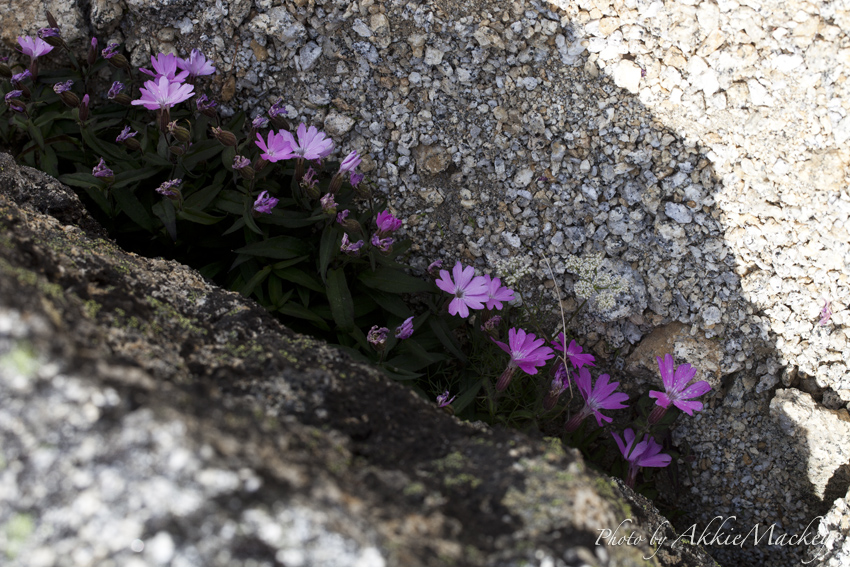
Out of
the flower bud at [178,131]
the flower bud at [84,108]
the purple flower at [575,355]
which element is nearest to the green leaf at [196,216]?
the flower bud at [178,131]

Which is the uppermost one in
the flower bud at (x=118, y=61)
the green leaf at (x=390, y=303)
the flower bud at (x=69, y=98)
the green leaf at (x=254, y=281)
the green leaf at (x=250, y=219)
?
the flower bud at (x=118, y=61)

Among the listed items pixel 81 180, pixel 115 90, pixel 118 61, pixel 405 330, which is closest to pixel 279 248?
pixel 405 330

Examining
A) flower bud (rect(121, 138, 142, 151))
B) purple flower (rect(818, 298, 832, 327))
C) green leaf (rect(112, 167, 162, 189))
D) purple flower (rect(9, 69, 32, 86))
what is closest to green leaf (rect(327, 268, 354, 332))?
green leaf (rect(112, 167, 162, 189))

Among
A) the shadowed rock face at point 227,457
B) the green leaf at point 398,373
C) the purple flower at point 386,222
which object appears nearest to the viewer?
the shadowed rock face at point 227,457

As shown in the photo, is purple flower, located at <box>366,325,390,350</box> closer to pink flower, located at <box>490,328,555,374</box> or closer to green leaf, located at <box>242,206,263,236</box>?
pink flower, located at <box>490,328,555,374</box>

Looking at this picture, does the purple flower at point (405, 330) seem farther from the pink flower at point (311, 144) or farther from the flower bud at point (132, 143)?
the flower bud at point (132, 143)

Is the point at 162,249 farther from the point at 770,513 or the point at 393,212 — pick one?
the point at 770,513

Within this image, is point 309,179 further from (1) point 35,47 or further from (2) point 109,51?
(1) point 35,47

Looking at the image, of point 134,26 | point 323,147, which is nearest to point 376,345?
point 323,147
